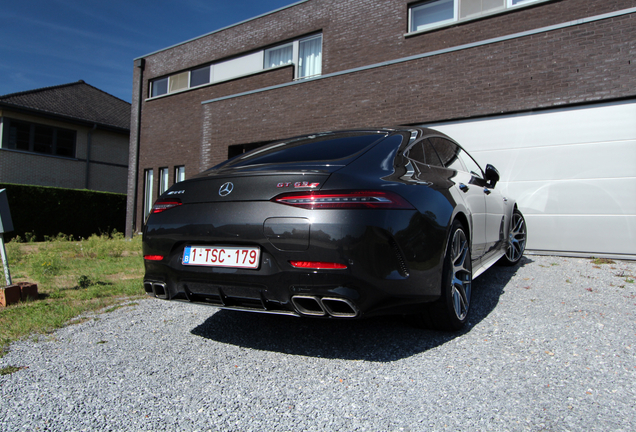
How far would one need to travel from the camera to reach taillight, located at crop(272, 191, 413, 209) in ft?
7.43

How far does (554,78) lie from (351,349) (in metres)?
6.51

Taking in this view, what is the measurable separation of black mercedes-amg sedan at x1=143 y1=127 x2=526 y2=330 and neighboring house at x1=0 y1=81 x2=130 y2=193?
2022 cm

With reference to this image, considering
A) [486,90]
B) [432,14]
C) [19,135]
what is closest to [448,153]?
[486,90]

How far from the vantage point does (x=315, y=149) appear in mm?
2994

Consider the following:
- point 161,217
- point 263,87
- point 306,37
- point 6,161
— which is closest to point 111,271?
point 161,217

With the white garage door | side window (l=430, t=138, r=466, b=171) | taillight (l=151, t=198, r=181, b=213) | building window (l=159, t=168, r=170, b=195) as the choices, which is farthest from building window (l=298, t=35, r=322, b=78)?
taillight (l=151, t=198, r=181, b=213)

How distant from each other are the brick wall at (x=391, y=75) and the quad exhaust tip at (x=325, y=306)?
6.45m

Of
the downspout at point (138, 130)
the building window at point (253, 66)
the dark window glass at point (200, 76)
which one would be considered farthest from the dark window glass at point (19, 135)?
the dark window glass at point (200, 76)

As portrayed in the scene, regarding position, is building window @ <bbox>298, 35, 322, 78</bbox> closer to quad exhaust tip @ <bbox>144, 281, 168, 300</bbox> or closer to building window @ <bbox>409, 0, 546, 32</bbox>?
building window @ <bbox>409, 0, 546, 32</bbox>

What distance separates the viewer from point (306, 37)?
11406 mm

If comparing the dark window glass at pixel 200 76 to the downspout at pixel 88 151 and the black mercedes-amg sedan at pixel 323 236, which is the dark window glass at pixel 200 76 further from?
the black mercedes-amg sedan at pixel 323 236

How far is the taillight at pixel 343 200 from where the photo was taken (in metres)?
2.26

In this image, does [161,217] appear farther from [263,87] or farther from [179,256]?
[263,87]

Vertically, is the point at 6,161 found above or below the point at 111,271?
above
